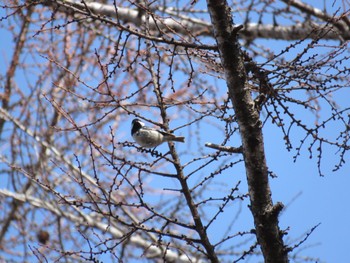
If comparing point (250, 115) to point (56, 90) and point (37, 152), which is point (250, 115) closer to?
point (37, 152)

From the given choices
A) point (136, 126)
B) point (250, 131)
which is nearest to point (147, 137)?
point (136, 126)

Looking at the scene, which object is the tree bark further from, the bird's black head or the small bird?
the bird's black head

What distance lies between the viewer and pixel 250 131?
2580 mm

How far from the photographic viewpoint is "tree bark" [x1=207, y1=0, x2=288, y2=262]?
8.41 ft

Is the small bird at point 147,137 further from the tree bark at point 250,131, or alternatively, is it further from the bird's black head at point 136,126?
the tree bark at point 250,131

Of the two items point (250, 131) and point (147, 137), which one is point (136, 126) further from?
point (250, 131)

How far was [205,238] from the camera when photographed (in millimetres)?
2959

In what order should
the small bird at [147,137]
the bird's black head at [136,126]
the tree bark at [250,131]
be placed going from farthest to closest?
the bird's black head at [136,126]
the small bird at [147,137]
the tree bark at [250,131]

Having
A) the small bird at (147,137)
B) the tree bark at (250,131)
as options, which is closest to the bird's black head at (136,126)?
the small bird at (147,137)

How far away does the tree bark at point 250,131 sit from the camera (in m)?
2.56

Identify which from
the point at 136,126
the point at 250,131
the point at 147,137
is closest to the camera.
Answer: the point at 250,131

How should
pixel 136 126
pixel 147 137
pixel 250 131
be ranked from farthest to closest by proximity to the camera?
pixel 136 126
pixel 147 137
pixel 250 131

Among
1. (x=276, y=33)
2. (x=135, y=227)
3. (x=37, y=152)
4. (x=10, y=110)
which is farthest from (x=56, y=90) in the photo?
(x=135, y=227)

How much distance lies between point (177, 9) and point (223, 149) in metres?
4.07
